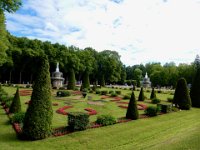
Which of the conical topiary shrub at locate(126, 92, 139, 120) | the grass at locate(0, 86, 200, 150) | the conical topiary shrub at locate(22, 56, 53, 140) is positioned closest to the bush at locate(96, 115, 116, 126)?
the grass at locate(0, 86, 200, 150)

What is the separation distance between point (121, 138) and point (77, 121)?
3160mm

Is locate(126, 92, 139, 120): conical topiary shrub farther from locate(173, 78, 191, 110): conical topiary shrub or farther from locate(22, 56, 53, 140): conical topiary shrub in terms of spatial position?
locate(173, 78, 191, 110): conical topiary shrub

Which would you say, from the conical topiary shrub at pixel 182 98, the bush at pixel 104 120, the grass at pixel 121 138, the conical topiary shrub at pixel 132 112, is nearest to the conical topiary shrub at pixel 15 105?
the grass at pixel 121 138

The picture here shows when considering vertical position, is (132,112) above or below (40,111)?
below

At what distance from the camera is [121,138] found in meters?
14.0

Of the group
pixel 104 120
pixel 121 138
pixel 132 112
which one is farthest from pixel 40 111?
pixel 132 112

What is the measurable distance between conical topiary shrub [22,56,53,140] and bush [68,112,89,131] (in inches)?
78.2

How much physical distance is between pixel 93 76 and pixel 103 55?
31.2ft

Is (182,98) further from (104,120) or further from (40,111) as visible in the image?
(40,111)

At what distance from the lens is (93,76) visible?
88312 mm

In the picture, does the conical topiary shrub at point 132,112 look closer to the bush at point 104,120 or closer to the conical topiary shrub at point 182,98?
the bush at point 104,120

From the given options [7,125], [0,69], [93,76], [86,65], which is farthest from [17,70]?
[7,125]

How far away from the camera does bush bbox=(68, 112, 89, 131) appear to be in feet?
48.9

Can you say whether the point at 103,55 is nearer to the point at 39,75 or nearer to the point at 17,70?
the point at 17,70
